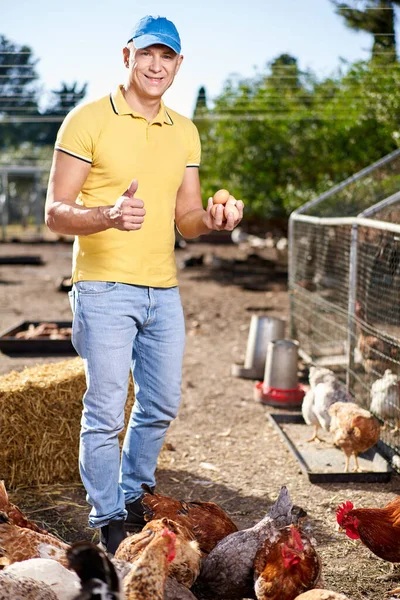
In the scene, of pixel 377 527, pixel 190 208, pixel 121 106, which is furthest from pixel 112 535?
pixel 121 106

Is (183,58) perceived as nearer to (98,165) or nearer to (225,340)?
(98,165)

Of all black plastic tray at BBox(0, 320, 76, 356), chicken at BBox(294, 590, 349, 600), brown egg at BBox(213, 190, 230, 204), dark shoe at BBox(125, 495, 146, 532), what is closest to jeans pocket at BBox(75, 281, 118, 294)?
brown egg at BBox(213, 190, 230, 204)

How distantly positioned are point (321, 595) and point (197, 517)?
31.1 inches

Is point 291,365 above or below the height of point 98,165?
below

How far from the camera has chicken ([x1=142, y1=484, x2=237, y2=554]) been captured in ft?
9.65

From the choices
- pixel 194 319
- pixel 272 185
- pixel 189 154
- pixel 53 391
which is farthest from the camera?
pixel 272 185

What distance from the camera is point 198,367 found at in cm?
702

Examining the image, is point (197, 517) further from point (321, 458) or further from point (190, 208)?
point (321, 458)

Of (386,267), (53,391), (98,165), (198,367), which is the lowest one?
(198,367)

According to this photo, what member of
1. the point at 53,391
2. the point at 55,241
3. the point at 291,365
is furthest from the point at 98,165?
the point at 55,241

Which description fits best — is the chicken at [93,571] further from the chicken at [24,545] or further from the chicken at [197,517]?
the chicken at [197,517]

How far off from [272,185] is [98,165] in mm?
10281

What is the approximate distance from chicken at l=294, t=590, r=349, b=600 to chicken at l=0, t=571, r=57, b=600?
81cm

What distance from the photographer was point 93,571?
190 cm
